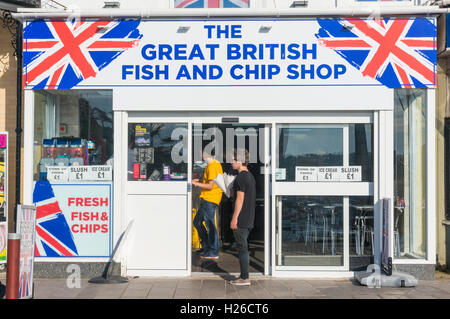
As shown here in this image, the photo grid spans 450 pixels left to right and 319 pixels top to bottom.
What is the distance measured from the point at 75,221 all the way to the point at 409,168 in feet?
17.6

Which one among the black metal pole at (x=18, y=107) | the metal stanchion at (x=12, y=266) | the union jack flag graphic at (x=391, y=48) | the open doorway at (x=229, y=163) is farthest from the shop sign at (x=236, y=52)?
the metal stanchion at (x=12, y=266)

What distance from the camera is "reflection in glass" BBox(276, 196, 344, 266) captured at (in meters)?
8.11

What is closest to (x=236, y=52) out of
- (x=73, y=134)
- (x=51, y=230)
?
(x=73, y=134)

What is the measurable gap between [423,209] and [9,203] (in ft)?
22.6

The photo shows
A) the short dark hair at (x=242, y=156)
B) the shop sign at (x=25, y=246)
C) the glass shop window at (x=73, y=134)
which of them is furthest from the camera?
the glass shop window at (x=73, y=134)

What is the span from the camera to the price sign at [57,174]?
813 centimetres

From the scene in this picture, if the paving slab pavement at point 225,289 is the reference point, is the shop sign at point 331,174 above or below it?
above

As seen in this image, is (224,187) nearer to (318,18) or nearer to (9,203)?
(318,18)

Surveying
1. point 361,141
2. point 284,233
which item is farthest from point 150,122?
point 361,141

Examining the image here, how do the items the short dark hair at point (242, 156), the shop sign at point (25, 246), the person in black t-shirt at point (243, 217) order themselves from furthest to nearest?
1. the short dark hair at point (242, 156)
2. the person in black t-shirt at point (243, 217)
3. the shop sign at point (25, 246)

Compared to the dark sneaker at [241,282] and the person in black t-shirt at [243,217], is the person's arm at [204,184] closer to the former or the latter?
the person in black t-shirt at [243,217]

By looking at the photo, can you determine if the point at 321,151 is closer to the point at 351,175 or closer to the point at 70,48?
the point at 351,175

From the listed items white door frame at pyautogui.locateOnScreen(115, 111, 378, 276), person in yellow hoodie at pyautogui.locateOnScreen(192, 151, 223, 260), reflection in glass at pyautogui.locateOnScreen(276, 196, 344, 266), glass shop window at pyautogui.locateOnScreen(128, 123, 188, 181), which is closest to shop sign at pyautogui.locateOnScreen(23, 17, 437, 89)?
white door frame at pyautogui.locateOnScreen(115, 111, 378, 276)

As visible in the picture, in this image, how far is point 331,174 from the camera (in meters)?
8.10
